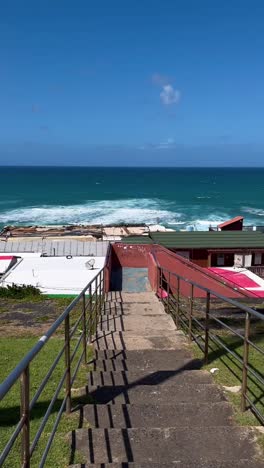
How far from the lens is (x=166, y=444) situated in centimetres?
326

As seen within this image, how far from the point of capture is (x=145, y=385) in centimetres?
455

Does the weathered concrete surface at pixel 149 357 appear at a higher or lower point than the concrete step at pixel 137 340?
higher

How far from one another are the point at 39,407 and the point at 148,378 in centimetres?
117

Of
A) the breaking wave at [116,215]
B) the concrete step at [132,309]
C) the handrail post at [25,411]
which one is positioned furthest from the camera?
the breaking wave at [116,215]

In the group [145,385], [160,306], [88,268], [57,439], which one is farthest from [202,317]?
[88,268]

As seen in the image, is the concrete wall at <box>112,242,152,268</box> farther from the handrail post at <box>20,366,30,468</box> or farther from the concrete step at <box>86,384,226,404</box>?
the handrail post at <box>20,366,30,468</box>

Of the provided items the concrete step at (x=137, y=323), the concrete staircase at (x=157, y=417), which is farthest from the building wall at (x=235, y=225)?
the concrete staircase at (x=157, y=417)

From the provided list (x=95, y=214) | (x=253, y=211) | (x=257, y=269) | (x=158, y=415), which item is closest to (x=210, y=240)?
(x=257, y=269)

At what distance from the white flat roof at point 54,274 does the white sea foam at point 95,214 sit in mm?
38980

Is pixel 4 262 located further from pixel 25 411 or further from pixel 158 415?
pixel 25 411

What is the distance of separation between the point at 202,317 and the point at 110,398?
574cm

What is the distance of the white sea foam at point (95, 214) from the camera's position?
62469 mm

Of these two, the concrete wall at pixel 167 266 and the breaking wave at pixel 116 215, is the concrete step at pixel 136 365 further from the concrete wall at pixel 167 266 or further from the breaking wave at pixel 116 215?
the breaking wave at pixel 116 215

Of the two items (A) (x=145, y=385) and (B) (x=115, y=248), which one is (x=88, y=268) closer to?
(B) (x=115, y=248)
